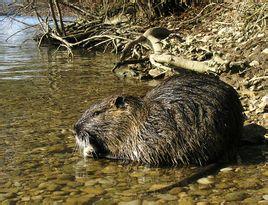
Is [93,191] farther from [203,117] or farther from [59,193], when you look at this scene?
[203,117]

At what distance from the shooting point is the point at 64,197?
336cm

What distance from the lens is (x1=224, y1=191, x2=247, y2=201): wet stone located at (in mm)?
3154

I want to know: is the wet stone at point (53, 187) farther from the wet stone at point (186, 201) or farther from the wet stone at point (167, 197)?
the wet stone at point (186, 201)

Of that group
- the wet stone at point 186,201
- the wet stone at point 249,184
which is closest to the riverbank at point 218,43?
the wet stone at point 249,184

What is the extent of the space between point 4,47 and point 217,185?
13894mm

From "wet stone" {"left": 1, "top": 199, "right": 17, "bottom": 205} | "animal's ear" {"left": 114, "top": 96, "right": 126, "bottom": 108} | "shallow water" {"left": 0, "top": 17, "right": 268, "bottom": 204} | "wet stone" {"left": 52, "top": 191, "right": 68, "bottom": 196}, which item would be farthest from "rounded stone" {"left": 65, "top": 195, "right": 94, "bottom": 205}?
"animal's ear" {"left": 114, "top": 96, "right": 126, "bottom": 108}

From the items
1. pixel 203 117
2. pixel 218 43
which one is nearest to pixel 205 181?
pixel 203 117

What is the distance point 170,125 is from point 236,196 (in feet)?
2.86

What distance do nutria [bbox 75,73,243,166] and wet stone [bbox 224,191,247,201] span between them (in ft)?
1.96

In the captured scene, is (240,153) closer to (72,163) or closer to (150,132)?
(150,132)

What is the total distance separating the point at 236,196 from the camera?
3.19 metres

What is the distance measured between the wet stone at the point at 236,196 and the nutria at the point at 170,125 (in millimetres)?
598

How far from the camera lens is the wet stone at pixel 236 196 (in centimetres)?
315

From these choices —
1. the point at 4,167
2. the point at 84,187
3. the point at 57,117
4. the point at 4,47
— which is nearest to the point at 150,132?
the point at 84,187
